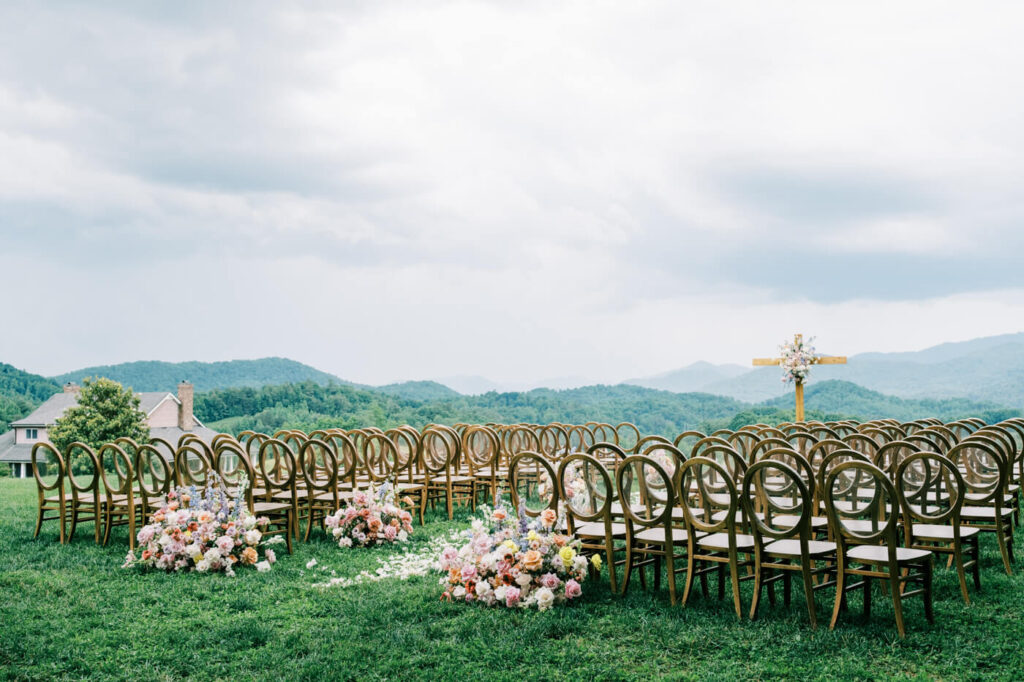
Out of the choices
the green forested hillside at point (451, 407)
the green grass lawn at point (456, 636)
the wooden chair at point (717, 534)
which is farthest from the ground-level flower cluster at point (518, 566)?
the green forested hillside at point (451, 407)

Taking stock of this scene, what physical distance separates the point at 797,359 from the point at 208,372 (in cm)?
3997

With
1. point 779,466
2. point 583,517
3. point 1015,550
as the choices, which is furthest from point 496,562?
point 1015,550

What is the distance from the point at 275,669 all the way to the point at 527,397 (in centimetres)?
2322

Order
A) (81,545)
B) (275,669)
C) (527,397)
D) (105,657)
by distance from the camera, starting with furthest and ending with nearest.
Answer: (527,397) < (81,545) < (105,657) < (275,669)

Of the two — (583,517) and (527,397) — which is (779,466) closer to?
(583,517)

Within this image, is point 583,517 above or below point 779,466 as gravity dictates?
below

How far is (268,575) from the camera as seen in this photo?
622 cm

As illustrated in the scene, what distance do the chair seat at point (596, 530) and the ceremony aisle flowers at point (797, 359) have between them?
10560mm

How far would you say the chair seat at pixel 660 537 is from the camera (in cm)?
517

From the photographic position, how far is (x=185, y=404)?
110 feet

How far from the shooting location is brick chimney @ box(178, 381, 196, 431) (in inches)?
1281

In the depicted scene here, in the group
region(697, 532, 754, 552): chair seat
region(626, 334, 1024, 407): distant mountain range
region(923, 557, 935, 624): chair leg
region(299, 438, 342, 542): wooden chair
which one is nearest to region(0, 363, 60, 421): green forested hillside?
region(626, 334, 1024, 407): distant mountain range

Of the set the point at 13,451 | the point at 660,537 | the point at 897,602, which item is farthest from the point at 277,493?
the point at 13,451

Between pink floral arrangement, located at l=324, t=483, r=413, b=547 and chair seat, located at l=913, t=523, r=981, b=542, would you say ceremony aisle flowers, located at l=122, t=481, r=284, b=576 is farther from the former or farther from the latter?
chair seat, located at l=913, t=523, r=981, b=542
